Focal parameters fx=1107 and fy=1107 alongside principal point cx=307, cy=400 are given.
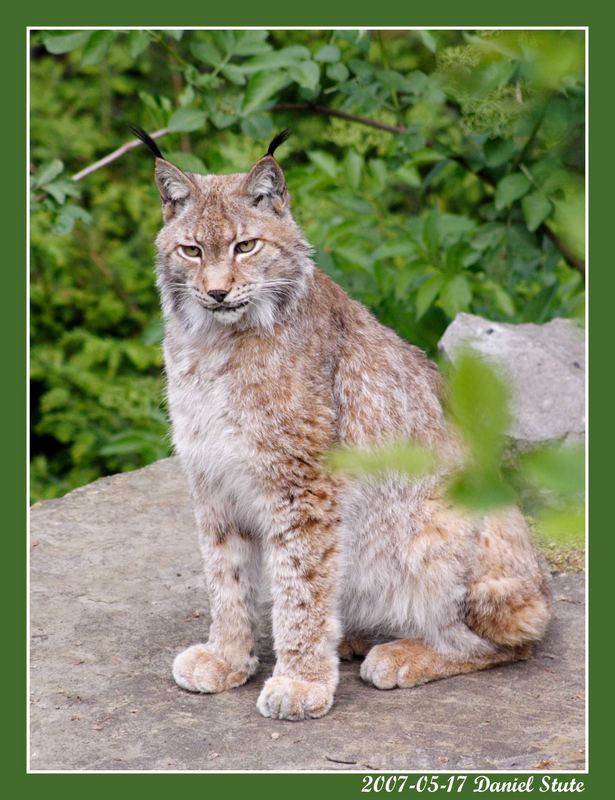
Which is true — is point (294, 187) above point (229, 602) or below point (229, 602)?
above

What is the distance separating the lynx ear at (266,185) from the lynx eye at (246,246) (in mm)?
202

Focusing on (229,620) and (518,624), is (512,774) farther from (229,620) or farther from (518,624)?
(229,620)

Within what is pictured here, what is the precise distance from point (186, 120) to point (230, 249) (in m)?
2.46

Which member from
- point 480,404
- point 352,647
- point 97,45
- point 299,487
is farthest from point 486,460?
point 97,45

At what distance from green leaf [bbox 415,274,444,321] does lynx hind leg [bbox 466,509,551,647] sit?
2.14m

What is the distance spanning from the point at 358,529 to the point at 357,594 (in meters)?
0.32

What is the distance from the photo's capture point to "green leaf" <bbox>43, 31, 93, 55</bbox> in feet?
18.3

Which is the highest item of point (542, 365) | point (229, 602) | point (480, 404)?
point (480, 404)

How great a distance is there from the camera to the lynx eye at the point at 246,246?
4277mm

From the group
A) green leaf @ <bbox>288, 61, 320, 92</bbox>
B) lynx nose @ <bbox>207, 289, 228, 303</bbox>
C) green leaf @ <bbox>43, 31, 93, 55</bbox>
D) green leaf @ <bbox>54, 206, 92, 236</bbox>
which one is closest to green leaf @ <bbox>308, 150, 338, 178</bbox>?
green leaf @ <bbox>288, 61, 320, 92</bbox>

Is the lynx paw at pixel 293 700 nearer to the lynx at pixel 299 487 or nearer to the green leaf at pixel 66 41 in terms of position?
the lynx at pixel 299 487

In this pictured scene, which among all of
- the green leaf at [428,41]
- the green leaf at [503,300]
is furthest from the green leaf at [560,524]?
the green leaf at [503,300]

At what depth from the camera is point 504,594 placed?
15.2 ft

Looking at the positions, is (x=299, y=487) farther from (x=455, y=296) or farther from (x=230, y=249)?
(x=455, y=296)
